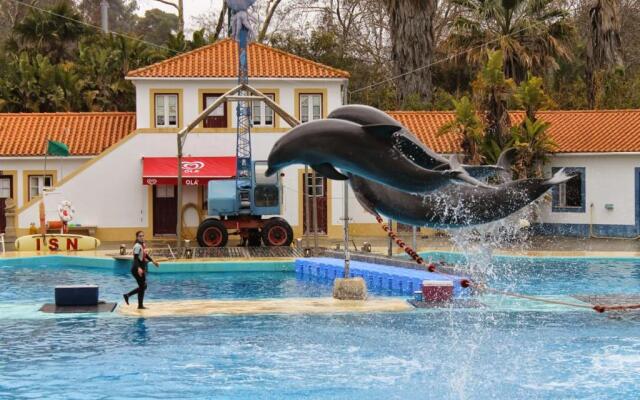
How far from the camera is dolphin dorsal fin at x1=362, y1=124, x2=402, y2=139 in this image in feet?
34.0

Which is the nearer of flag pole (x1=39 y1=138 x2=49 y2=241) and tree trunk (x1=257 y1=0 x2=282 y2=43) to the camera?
flag pole (x1=39 y1=138 x2=49 y2=241)

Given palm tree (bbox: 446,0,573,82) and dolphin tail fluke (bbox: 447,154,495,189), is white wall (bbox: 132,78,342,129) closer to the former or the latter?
palm tree (bbox: 446,0,573,82)

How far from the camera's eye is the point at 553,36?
46719 millimetres

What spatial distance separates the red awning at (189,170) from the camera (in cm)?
3856

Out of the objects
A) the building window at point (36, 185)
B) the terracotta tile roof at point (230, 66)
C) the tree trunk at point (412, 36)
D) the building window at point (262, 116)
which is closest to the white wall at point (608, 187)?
the terracotta tile roof at point (230, 66)

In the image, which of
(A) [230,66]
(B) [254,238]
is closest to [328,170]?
(B) [254,238]

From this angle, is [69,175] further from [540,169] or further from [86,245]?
[540,169]

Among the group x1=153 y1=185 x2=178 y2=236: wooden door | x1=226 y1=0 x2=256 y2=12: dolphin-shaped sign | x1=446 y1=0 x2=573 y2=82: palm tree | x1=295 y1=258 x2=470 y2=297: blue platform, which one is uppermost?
x1=446 y1=0 x2=573 y2=82: palm tree

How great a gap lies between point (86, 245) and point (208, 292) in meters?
9.67

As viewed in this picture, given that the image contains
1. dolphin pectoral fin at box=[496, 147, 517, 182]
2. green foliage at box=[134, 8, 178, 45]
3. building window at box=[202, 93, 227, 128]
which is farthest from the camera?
green foliage at box=[134, 8, 178, 45]

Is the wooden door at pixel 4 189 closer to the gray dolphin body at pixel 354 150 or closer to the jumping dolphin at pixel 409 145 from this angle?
the jumping dolphin at pixel 409 145

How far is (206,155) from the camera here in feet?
132

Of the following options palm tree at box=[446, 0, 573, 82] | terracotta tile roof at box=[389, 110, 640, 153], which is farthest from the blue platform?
palm tree at box=[446, 0, 573, 82]

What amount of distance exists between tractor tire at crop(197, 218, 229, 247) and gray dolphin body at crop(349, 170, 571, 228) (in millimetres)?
23974
